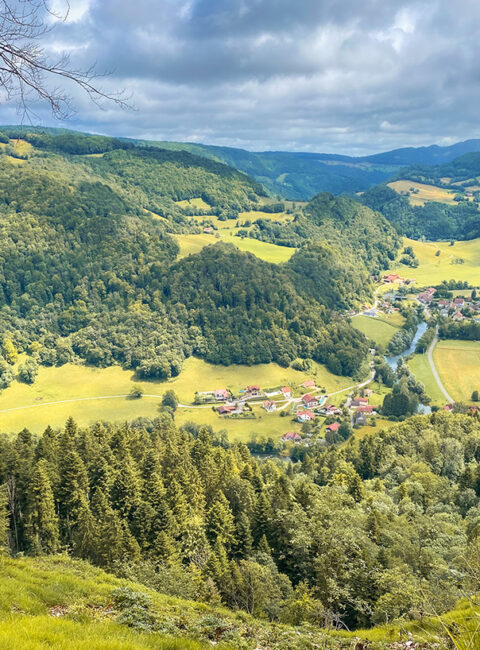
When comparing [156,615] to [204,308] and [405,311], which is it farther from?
[405,311]

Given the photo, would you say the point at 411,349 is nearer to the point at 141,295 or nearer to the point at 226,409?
the point at 226,409

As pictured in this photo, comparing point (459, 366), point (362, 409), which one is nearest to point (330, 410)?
point (362, 409)

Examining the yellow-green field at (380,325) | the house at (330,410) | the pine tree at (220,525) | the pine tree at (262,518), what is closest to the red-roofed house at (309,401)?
the house at (330,410)

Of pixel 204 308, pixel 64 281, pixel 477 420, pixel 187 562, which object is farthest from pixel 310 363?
pixel 187 562

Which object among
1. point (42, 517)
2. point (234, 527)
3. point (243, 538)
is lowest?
point (243, 538)

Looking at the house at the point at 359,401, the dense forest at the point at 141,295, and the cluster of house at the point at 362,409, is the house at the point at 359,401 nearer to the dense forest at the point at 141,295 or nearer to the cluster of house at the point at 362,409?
the cluster of house at the point at 362,409
